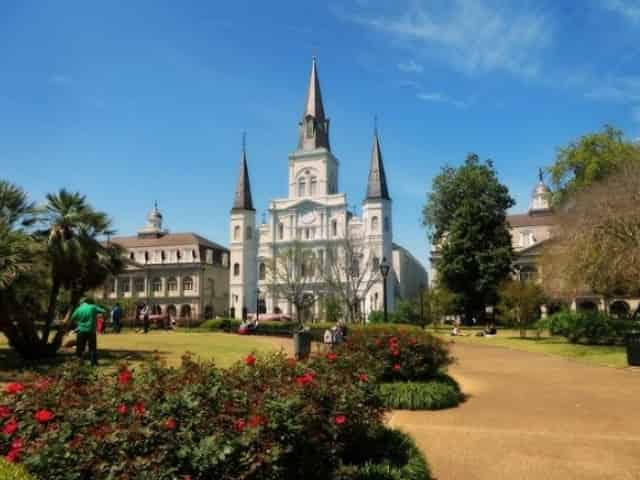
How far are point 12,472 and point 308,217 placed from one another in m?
67.9

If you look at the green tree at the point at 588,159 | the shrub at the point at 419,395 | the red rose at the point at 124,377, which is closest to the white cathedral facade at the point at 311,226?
the green tree at the point at 588,159

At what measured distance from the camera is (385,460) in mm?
6043

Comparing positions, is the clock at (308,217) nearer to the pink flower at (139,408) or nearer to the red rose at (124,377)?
the red rose at (124,377)

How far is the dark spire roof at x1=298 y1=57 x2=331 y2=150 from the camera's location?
74.8 metres

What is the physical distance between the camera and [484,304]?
50.0m

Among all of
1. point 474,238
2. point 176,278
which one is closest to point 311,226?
point 176,278

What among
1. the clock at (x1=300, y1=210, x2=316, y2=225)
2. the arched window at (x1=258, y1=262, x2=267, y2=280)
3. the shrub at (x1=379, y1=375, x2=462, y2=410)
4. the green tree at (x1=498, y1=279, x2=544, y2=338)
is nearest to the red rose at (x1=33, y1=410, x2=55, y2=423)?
the shrub at (x1=379, y1=375, x2=462, y2=410)


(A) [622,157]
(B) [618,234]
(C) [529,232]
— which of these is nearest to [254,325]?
(B) [618,234]

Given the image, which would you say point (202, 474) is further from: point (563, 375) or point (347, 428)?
point (563, 375)

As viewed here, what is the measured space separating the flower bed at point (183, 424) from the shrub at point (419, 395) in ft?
15.8

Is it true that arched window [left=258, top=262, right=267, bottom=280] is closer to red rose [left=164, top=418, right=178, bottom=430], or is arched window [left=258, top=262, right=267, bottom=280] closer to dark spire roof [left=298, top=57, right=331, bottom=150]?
dark spire roof [left=298, top=57, right=331, bottom=150]

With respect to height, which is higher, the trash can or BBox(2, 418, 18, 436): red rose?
BBox(2, 418, 18, 436): red rose

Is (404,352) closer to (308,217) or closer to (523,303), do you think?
(523,303)

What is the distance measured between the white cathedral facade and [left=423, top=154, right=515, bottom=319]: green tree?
13.3 metres
